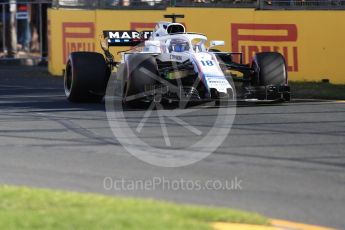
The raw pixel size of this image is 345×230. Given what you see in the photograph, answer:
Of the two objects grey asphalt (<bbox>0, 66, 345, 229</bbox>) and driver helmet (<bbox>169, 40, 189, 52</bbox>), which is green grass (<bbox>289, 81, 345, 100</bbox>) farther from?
driver helmet (<bbox>169, 40, 189, 52</bbox>)

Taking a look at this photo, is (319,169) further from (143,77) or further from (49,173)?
(143,77)

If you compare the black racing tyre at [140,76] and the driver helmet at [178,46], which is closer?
the black racing tyre at [140,76]

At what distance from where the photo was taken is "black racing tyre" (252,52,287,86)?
14812 mm

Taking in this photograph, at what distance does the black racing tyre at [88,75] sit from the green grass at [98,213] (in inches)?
316

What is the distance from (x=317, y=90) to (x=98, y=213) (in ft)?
37.1

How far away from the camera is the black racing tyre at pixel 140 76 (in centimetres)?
1411

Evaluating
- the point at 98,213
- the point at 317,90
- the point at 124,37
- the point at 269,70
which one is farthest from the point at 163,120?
the point at 98,213

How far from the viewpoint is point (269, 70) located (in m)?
14.9

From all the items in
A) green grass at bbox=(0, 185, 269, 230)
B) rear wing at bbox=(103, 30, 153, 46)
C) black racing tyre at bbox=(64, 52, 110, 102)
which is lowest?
green grass at bbox=(0, 185, 269, 230)

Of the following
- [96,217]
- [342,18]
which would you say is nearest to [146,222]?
[96,217]

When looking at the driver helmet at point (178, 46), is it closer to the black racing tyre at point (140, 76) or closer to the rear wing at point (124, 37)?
the black racing tyre at point (140, 76)

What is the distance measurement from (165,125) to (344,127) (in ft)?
8.30

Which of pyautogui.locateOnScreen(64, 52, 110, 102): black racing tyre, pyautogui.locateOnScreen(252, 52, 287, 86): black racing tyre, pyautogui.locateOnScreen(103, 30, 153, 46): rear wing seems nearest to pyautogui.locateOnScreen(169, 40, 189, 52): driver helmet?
pyautogui.locateOnScreen(252, 52, 287, 86): black racing tyre

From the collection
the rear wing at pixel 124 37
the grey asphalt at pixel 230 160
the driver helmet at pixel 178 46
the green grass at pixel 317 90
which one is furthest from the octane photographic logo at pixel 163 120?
the green grass at pixel 317 90
